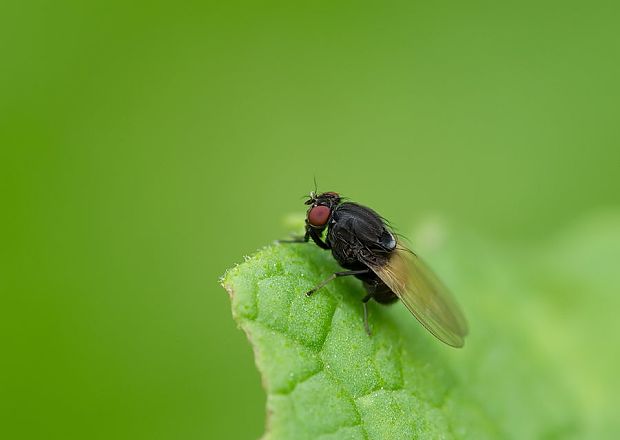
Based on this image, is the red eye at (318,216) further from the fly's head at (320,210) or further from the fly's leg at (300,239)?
the fly's leg at (300,239)

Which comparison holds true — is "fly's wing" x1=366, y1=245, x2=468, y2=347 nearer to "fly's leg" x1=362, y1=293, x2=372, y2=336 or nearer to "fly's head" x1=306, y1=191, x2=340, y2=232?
"fly's leg" x1=362, y1=293, x2=372, y2=336

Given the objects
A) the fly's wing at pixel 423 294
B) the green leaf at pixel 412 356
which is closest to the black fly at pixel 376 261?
the fly's wing at pixel 423 294

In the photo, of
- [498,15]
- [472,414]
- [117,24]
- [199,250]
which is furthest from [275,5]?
[472,414]

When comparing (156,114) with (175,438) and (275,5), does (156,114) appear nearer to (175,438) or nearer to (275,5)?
(275,5)

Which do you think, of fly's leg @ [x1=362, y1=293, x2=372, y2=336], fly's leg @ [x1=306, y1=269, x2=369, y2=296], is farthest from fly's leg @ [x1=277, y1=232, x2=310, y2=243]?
fly's leg @ [x1=362, y1=293, x2=372, y2=336]

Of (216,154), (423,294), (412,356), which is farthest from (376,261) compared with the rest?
(216,154)
